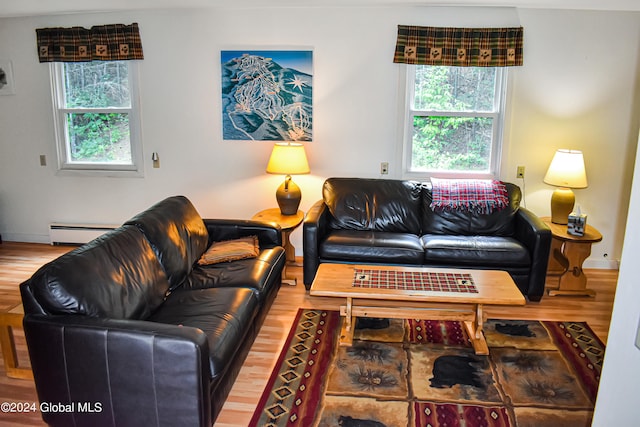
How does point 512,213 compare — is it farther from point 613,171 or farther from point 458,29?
point 458,29

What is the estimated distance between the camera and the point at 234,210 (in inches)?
189

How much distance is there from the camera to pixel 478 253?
3.71 metres

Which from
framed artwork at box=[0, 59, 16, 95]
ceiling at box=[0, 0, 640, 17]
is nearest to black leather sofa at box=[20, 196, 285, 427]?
ceiling at box=[0, 0, 640, 17]

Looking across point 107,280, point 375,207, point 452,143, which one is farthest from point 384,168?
point 107,280

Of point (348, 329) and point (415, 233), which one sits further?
point (415, 233)

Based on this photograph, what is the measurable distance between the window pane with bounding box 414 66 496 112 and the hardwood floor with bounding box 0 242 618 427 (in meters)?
1.86

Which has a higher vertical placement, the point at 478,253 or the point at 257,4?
the point at 257,4

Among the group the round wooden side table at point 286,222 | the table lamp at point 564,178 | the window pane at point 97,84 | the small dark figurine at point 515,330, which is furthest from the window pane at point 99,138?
the table lamp at point 564,178

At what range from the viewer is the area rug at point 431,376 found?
7.82 feet

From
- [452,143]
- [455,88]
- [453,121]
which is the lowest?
[452,143]

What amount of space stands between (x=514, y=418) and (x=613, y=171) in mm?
2960

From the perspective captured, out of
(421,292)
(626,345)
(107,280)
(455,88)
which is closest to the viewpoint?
(626,345)

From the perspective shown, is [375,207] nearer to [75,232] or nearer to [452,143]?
[452,143]

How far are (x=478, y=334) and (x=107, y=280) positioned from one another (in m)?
A: 2.19
